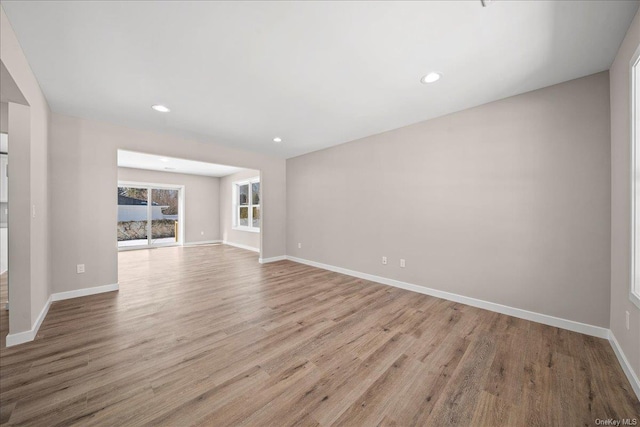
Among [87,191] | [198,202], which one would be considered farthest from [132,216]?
[87,191]

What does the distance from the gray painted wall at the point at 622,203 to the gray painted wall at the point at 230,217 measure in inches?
265

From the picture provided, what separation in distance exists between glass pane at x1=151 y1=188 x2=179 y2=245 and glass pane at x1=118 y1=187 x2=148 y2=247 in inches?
9.9

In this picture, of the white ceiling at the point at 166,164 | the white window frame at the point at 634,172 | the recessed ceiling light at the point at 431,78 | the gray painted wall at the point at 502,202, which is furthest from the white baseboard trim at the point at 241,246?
the white window frame at the point at 634,172

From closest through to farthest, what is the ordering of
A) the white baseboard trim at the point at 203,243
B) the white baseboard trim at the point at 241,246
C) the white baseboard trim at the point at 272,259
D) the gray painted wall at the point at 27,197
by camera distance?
1. the gray painted wall at the point at 27,197
2. the white baseboard trim at the point at 272,259
3. the white baseboard trim at the point at 241,246
4. the white baseboard trim at the point at 203,243

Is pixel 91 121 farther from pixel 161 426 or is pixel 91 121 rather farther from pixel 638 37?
pixel 638 37

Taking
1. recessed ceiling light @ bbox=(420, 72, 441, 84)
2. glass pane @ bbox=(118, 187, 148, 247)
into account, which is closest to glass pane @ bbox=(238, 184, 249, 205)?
glass pane @ bbox=(118, 187, 148, 247)

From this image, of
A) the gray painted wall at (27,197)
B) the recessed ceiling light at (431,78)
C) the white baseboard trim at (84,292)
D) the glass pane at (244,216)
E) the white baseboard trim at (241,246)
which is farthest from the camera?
the glass pane at (244,216)

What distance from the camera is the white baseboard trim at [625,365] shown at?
1495 mm

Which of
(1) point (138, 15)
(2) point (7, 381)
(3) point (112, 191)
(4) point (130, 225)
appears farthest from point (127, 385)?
(4) point (130, 225)

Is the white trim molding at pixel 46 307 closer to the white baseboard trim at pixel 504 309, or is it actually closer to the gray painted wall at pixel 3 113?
the gray painted wall at pixel 3 113

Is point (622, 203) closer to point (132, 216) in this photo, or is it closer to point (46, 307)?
point (46, 307)

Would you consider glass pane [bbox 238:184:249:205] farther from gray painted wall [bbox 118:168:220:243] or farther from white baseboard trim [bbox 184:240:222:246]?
white baseboard trim [bbox 184:240:222:246]

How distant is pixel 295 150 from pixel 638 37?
431cm

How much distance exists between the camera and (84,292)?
320cm
